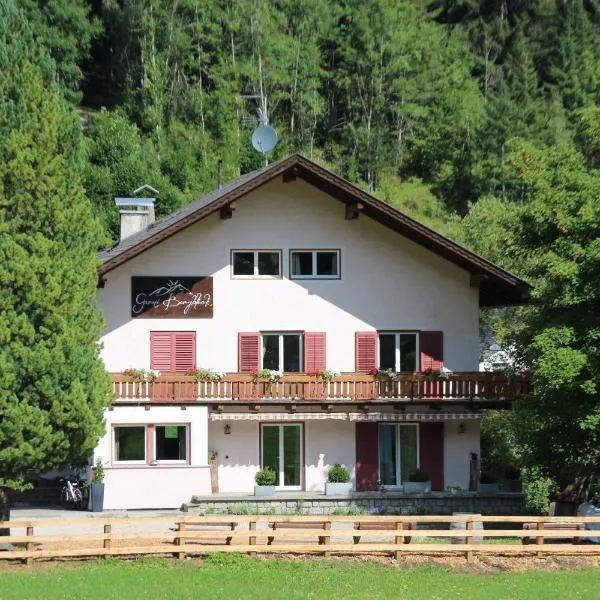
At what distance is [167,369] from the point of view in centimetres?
3481

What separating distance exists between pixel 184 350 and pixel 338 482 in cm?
510

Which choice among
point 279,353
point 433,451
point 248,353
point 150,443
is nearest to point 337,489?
point 433,451

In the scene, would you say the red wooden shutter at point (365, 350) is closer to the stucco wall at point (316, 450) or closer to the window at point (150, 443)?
the stucco wall at point (316, 450)

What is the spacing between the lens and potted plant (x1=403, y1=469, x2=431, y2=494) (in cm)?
3444

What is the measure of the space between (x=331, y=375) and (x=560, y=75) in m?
73.4

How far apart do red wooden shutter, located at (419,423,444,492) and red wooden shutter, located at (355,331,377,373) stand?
2077mm

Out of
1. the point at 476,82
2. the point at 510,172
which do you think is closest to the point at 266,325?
the point at 510,172

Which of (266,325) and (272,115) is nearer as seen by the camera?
(266,325)

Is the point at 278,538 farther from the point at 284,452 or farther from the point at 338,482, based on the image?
the point at 284,452

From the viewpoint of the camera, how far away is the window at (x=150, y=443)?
3397cm

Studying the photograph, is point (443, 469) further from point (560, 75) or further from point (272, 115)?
point (560, 75)

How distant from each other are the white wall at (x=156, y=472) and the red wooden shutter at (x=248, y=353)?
5.92 ft

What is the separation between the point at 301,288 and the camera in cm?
3547

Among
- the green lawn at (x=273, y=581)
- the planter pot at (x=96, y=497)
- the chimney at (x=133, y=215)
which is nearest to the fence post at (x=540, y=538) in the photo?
the green lawn at (x=273, y=581)
